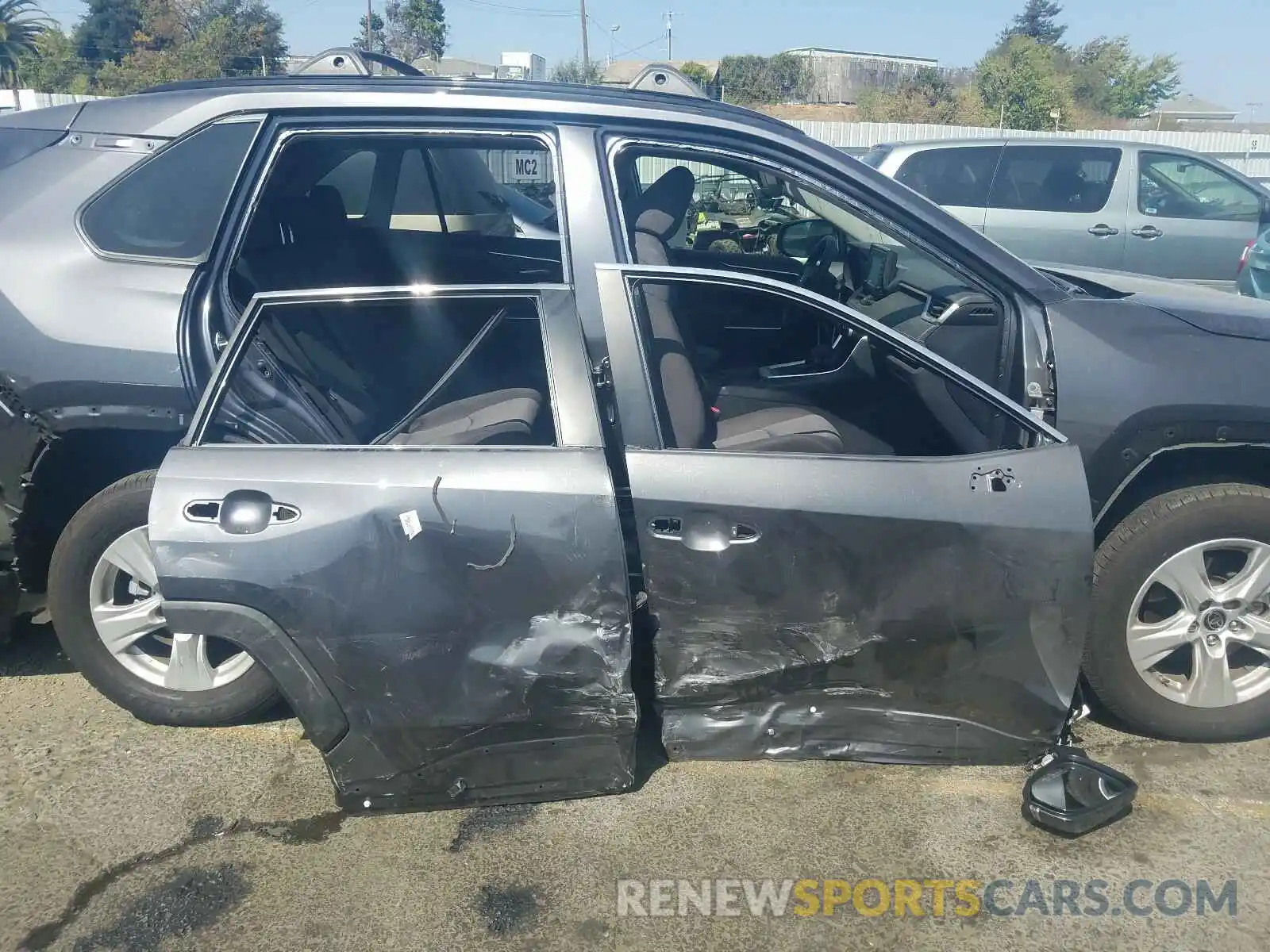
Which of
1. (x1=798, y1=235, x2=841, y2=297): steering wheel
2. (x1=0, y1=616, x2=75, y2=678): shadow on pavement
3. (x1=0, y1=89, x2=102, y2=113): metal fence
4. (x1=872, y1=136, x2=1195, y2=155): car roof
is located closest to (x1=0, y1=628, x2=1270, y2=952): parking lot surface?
(x1=0, y1=616, x2=75, y2=678): shadow on pavement

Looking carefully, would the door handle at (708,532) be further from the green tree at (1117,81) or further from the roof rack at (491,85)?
the green tree at (1117,81)

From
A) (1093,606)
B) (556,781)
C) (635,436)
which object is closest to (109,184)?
(635,436)

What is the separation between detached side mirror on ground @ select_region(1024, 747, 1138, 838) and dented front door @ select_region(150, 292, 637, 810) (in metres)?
1.20

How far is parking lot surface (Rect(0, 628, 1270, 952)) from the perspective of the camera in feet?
8.21

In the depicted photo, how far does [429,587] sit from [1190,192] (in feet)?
29.5

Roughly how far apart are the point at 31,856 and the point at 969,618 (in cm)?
268

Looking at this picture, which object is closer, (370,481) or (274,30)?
(370,481)

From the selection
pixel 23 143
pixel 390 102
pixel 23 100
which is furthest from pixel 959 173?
pixel 23 100

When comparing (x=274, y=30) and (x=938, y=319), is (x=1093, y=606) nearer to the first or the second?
(x=938, y=319)

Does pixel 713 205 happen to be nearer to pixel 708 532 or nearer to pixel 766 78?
pixel 708 532

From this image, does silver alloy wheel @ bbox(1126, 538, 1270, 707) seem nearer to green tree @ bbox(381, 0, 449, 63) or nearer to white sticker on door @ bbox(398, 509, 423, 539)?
white sticker on door @ bbox(398, 509, 423, 539)

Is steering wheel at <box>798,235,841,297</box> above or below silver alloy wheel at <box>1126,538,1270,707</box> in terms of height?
above

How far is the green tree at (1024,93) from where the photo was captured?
137ft

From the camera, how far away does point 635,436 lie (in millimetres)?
2861
